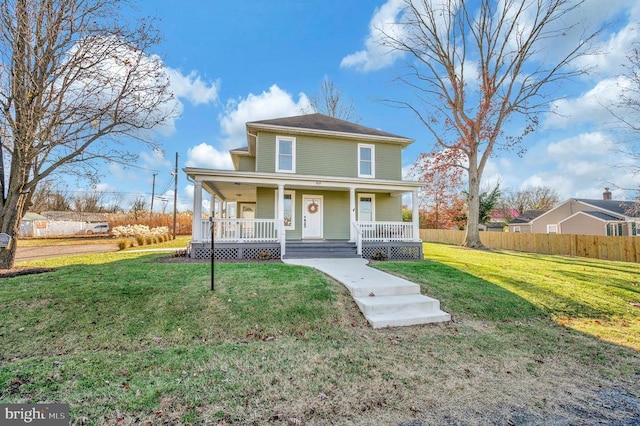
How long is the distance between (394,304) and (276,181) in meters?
7.52

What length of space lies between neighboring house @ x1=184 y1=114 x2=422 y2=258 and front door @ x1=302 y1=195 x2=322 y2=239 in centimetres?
5

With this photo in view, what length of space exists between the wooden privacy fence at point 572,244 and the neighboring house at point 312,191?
11726 mm

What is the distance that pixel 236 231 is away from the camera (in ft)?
35.5

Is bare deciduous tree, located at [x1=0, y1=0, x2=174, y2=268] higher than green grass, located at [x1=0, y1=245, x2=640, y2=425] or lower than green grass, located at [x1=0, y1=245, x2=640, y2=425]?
higher

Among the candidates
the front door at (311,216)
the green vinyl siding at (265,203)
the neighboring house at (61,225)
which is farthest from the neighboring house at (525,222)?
the neighboring house at (61,225)

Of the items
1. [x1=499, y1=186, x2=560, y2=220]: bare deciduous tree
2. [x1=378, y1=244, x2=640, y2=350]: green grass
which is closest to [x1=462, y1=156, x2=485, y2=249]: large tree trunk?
[x1=378, y1=244, x2=640, y2=350]: green grass

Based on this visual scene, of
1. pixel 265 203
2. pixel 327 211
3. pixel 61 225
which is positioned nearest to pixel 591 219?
pixel 327 211

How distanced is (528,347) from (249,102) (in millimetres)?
18017

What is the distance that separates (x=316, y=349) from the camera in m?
3.86

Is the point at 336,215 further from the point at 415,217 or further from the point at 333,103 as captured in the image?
the point at 333,103

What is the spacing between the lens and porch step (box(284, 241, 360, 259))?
422 inches

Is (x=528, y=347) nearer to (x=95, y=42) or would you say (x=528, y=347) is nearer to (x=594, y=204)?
(x=95, y=42)

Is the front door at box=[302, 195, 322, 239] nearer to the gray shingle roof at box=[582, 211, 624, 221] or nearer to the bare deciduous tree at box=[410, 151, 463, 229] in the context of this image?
the bare deciduous tree at box=[410, 151, 463, 229]

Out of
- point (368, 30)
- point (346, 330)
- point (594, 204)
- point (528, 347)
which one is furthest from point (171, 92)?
point (594, 204)
